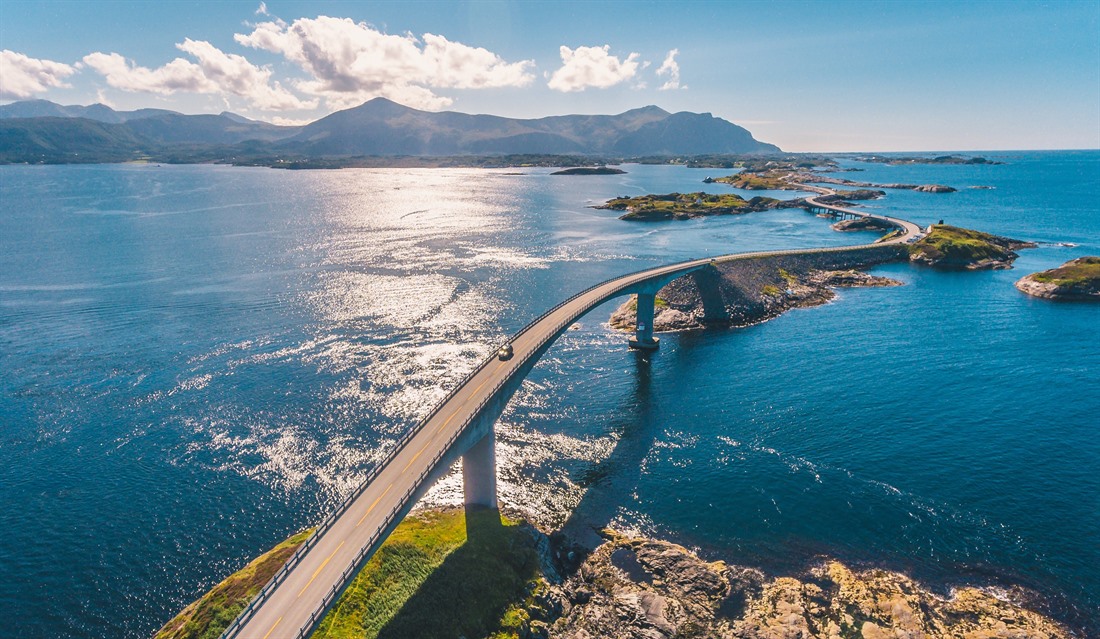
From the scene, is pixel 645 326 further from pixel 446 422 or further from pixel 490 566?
pixel 490 566

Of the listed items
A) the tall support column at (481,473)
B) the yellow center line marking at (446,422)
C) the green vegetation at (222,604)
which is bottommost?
the green vegetation at (222,604)

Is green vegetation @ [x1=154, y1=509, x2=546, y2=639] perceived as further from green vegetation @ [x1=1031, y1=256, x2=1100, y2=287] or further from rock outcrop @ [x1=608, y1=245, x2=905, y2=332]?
green vegetation @ [x1=1031, y1=256, x2=1100, y2=287]

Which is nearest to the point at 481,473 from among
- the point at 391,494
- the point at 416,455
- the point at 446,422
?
the point at 446,422

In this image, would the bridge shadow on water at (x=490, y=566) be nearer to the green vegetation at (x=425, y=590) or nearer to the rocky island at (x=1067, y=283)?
the green vegetation at (x=425, y=590)

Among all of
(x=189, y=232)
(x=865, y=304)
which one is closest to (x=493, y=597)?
(x=865, y=304)

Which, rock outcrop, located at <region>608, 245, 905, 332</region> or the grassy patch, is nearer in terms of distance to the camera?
rock outcrop, located at <region>608, 245, 905, 332</region>

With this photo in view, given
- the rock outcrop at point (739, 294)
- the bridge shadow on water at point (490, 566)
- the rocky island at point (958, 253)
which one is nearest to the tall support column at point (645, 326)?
the rock outcrop at point (739, 294)

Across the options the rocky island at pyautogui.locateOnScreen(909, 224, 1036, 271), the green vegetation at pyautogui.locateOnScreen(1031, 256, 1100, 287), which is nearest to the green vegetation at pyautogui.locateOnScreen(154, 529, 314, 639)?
the green vegetation at pyautogui.locateOnScreen(1031, 256, 1100, 287)
